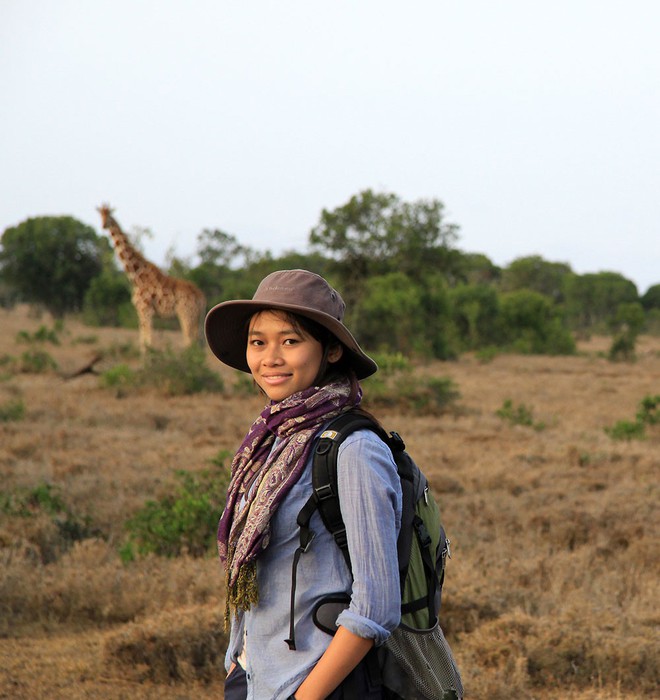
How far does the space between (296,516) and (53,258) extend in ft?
119

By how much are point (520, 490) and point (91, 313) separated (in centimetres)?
2926

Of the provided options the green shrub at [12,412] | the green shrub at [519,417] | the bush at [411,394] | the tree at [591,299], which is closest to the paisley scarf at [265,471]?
the green shrub at [12,412]

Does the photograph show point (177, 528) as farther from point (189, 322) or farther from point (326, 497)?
point (189, 322)

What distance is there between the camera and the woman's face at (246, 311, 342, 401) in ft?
6.35

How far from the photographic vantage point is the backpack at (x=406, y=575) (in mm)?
1742

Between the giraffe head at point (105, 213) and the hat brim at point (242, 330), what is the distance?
16.2m

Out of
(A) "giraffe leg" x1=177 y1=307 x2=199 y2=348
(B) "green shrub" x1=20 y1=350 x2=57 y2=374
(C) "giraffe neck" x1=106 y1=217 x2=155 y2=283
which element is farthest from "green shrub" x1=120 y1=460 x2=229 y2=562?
(A) "giraffe leg" x1=177 y1=307 x2=199 y2=348

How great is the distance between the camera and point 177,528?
5504mm

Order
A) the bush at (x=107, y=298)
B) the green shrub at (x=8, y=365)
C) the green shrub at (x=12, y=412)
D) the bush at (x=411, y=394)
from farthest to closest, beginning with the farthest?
the bush at (x=107, y=298) → the green shrub at (x=8, y=365) → the bush at (x=411, y=394) → the green shrub at (x=12, y=412)

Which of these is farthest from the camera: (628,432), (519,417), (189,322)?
(189,322)

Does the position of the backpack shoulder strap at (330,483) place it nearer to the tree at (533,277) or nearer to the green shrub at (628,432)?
the green shrub at (628,432)

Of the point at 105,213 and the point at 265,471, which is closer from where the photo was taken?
the point at 265,471

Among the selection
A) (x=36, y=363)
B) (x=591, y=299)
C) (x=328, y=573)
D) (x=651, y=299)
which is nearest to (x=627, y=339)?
(x=36, y=363)

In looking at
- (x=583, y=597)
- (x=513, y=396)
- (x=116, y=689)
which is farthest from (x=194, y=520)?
(x=513, y=396)
